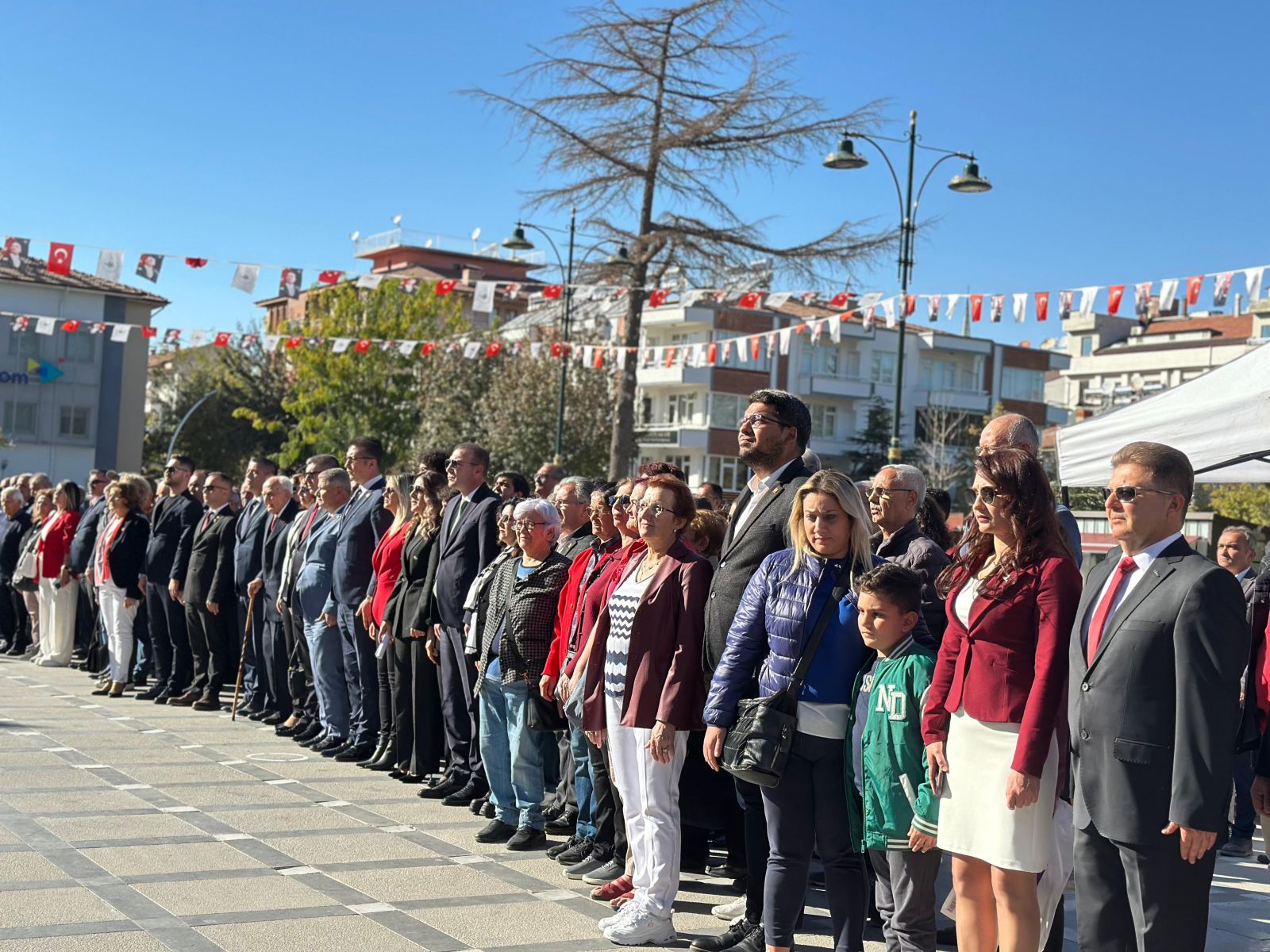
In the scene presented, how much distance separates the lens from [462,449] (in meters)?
9.07

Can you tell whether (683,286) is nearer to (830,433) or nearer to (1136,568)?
(1136,568)

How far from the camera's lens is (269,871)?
21.8ft

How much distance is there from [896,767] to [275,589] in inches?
298

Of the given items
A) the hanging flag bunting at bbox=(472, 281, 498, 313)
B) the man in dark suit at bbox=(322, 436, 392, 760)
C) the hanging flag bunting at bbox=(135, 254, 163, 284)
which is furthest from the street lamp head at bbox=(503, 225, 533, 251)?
the man in dark suit at bbox=(322, 436, 392, 760)

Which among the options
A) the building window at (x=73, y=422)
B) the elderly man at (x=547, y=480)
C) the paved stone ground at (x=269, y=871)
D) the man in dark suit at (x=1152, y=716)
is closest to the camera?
the man in dark suit at (x=1152, y=716)

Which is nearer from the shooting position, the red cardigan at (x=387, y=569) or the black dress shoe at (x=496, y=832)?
the black dress shoe at (x=496, y=832)

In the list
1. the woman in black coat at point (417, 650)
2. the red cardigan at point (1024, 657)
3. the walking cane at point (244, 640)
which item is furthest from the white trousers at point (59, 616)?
the red cardigan at point (1024, 657)

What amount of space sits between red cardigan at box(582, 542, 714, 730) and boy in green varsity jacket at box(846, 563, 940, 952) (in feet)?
3.26

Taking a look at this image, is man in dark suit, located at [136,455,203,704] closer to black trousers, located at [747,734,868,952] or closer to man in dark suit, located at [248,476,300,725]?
man in dark suit, located at [248,476,300,725]

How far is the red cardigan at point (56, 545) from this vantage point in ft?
50.6

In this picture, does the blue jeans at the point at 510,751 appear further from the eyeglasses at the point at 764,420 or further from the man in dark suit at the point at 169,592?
the man in dark suit at the point at 169,592

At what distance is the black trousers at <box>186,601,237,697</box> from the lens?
41.0ft

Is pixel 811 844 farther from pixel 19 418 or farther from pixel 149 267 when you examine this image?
pixel 19 418

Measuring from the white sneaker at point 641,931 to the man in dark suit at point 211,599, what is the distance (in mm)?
7442
